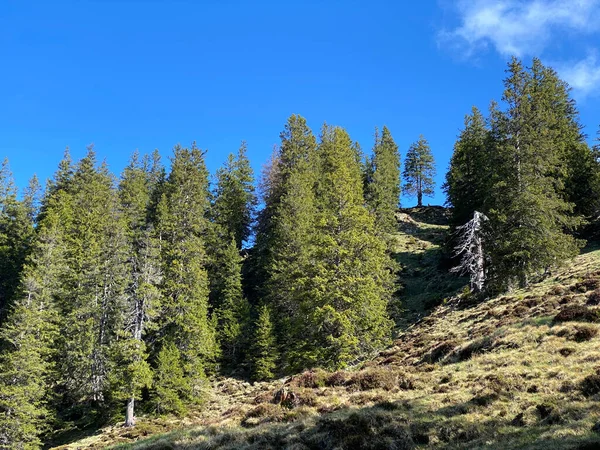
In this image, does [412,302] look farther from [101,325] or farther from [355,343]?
[101,325]

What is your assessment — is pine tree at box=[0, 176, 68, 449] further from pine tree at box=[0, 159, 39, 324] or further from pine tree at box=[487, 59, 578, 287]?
pine tree at box=[487, 59, 578, 287]

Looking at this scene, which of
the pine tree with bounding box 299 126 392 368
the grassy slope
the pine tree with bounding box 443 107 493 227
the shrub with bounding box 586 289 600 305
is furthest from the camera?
the pine tree with bounding box 443 107 493 227

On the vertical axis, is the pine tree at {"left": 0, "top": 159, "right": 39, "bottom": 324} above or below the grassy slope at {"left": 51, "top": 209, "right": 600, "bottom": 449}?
above

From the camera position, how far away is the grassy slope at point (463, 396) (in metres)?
11.1

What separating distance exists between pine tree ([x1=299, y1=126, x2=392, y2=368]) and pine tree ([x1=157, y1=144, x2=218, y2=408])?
1160cm

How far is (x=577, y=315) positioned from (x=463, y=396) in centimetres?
808

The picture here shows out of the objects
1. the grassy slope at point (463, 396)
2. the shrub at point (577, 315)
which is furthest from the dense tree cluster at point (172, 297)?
the shrub at point (577, 315)

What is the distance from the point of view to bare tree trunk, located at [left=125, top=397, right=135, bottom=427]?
3222 centimetres

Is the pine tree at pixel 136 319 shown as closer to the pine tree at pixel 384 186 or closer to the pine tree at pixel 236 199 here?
the pine tree at pixel 236 199

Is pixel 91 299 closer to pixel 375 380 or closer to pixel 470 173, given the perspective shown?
pixel 375 380

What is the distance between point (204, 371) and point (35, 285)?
620 inches

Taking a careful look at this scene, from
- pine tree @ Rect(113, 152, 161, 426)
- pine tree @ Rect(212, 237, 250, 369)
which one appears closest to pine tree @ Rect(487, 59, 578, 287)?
pine tree @ Rect(212, 237, 250, 369)

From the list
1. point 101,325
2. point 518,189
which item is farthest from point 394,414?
point 101,325

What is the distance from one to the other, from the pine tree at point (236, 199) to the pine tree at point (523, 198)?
3121 cm
